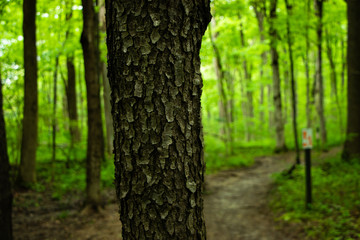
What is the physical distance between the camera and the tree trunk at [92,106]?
5855 mm

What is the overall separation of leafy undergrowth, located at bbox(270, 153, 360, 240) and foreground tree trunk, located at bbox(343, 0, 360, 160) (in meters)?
0.54

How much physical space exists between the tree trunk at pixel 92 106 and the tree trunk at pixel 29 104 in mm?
2992

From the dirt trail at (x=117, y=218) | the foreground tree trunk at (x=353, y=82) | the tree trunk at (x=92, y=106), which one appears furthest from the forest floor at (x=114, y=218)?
the foreground tree trunk at (x=353, y=82)

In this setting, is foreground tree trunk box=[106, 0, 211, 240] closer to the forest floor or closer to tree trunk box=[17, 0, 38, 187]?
the forest floor

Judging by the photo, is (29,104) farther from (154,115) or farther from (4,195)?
(154,115)

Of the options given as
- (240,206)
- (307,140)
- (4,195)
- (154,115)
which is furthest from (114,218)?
(154,115)

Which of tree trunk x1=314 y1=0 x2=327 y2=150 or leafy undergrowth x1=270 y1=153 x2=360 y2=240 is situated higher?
tree trunk x1=314 y1=0 x2=327 y2=150

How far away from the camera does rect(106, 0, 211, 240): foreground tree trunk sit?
1538 millimetres

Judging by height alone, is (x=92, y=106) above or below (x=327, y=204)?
above

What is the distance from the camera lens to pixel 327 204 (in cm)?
546

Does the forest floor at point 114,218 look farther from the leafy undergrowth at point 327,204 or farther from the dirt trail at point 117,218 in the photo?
the leafy undergrowth at point 327,204

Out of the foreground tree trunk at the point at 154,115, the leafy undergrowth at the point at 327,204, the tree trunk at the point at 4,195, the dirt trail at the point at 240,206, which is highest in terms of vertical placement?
the foreground tree trunk at the point at 154,115

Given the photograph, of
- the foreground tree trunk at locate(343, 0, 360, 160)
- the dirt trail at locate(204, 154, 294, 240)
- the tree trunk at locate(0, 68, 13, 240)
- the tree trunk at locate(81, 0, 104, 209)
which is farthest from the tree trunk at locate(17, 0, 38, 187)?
the foreground tree trunk at locate(343, 0, 360, 160)

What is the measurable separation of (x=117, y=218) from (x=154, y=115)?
5146mm
